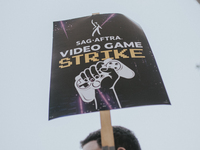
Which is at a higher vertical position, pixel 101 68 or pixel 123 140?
pixel 101 68

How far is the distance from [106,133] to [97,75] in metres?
0.31

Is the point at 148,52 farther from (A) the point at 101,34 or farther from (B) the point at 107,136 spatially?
(B) the point at 107,136

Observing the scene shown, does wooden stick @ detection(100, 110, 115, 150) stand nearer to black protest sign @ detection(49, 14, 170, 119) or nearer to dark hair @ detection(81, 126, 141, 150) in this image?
black protest sign @ detection(49, 14, 170, 119)

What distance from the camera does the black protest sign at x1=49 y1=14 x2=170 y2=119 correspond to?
929 mm

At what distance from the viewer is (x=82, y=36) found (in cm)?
125

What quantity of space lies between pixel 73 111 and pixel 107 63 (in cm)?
34

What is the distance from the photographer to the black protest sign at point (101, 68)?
3.05 ft

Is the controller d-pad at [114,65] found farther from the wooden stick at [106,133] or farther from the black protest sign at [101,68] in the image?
the wooden stick at [106,133]

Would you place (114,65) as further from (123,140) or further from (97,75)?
(123,140)

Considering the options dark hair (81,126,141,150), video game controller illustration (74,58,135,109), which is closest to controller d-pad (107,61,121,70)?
video game controller illustration (74,58,135,109)

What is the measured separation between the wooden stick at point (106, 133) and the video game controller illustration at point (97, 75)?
115 mm

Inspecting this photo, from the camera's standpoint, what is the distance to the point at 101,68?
1.05 m

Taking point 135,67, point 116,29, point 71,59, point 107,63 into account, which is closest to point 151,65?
point 135,67

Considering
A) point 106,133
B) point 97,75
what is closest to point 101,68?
point 97,75
